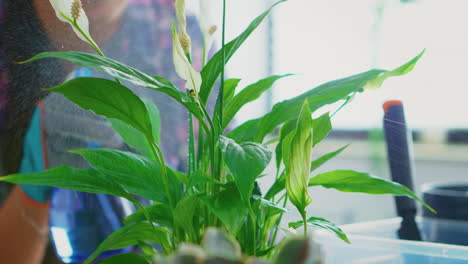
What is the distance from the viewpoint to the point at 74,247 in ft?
1.83

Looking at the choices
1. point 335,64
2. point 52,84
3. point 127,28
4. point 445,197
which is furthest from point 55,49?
point 335,64

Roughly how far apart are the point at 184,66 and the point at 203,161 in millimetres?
112

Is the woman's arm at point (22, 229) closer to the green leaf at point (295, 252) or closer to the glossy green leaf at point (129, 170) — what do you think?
the glossy green leaf at point (129, 170)

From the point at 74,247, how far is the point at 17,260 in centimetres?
7

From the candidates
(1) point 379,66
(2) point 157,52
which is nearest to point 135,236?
(2) point 157,52

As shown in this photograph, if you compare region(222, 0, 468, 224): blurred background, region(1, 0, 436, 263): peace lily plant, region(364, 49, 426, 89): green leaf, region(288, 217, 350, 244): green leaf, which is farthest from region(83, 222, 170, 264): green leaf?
region(222, 0, 468, 224): blurred background

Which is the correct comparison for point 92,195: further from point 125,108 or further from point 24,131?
point 125,108

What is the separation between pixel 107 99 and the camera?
34 centimetres

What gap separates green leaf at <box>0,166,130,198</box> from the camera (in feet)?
1.19

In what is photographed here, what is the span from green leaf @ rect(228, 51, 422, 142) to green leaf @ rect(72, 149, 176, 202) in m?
0.09

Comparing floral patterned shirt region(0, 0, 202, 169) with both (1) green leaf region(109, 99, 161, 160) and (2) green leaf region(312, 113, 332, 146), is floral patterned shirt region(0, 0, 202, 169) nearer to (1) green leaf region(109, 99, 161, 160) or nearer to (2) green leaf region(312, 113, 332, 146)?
(1) green leaf region(109, 99, 161, 160)

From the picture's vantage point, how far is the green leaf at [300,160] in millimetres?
331

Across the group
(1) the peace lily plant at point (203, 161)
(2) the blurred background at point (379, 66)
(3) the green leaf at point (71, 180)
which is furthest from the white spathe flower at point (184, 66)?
(2) the blurred background at point (379, 66)

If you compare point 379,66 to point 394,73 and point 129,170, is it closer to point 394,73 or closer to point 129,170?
point 394,73
